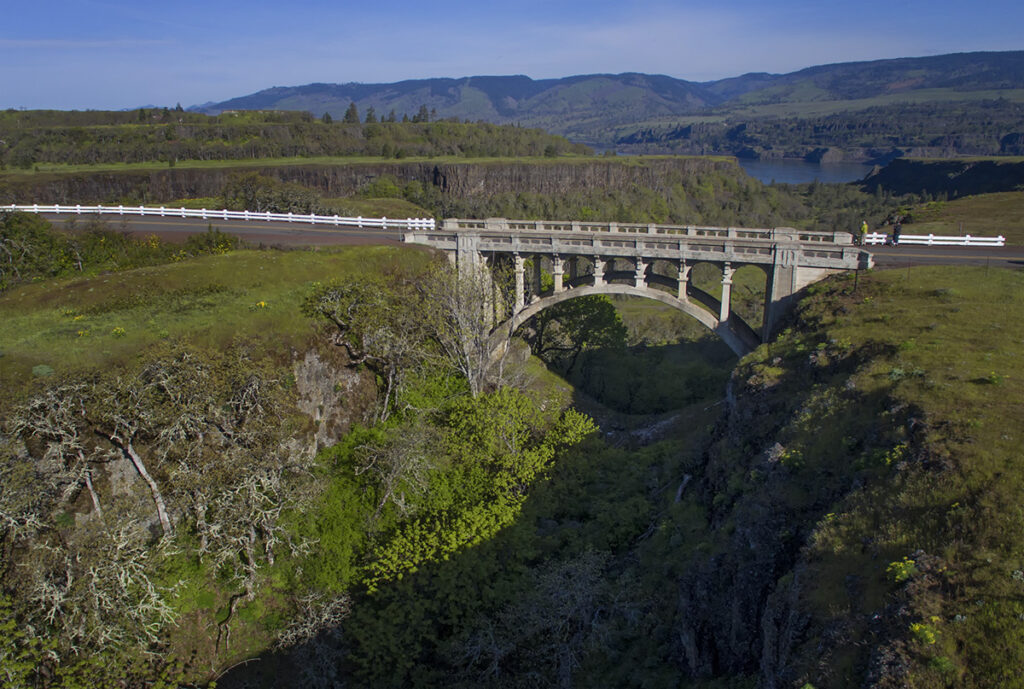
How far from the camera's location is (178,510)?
24.2 m

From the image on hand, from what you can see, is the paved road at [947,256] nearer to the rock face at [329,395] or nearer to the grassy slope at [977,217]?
the grassy slope at [977,217]

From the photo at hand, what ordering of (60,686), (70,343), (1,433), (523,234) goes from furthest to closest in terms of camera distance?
(523,234) → (70,343) → (1,433) → (60,686)

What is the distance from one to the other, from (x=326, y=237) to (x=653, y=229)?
24.2 meters

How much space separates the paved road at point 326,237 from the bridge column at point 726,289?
768 centimetres

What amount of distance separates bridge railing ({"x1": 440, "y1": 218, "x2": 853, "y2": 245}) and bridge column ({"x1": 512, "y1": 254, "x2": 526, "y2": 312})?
6.43 ft

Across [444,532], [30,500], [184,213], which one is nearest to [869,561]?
[444,532]

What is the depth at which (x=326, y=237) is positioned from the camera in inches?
1923

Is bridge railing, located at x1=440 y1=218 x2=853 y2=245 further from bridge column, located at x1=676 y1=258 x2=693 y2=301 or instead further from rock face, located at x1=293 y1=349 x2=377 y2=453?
rock face, located at x1=293 y1=349 x2=377 y2=453

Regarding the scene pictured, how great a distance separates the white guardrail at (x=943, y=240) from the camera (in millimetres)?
37875

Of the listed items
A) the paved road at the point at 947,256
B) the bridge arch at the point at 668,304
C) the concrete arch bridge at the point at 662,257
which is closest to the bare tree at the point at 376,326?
the bridge arch at the point at 668,304

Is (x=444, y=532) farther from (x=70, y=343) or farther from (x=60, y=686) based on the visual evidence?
(x=70, y=343)

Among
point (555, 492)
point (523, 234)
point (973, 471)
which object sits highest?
point (523, 234)

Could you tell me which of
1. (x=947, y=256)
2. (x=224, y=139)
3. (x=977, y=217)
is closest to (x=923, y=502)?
(x=947, y=256)

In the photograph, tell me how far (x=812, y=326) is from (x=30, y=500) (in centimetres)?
2935
